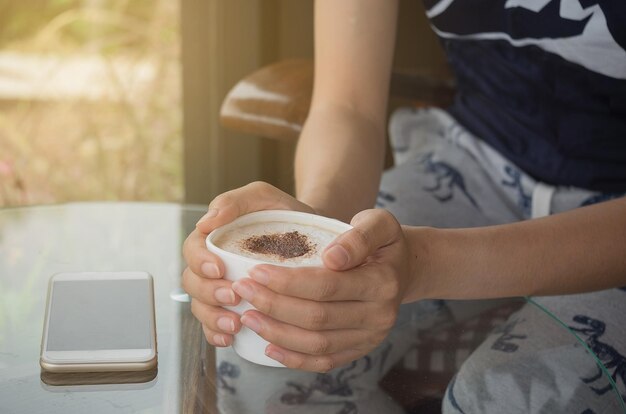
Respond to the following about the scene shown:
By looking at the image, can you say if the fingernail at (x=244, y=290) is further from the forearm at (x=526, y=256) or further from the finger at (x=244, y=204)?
the forearm at (x=526, y=256)

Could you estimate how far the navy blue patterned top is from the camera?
1008 millimetres

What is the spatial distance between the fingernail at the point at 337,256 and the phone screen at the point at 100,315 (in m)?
0.19

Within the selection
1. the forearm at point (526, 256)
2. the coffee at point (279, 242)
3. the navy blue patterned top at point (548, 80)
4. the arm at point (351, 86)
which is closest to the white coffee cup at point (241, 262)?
the coffee at point (279, 242)

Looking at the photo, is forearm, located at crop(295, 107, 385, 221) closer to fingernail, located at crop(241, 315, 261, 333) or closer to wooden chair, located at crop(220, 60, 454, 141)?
wooden chair, located at crop(220, 60, 454, 141)

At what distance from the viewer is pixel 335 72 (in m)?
1.16

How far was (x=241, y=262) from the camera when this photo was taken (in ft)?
2.15

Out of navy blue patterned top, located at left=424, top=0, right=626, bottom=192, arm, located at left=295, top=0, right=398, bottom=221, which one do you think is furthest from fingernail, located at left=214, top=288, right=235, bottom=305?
navy blue patterned top, located at left=424, top=0, right=626, bottom=192

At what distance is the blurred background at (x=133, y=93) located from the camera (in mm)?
2131

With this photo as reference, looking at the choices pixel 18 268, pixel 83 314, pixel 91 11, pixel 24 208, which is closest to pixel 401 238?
pixel 83 314

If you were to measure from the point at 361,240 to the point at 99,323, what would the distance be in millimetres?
251

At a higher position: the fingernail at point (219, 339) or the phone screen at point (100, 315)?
the fingernail at point (219, 339)

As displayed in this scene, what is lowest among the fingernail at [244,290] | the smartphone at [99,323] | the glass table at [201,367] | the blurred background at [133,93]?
the blurred background at [133,93]

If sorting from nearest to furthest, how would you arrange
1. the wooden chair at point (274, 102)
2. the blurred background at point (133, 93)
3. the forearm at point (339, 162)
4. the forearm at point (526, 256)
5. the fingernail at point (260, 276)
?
the fingernail at point (260, 276)
the forearm at point (526, 256)
the forearm at point (339, 162)
the wooden chair at point (274, 102)
the blurred background at point (133, 93)

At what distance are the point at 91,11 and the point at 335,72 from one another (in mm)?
1329
